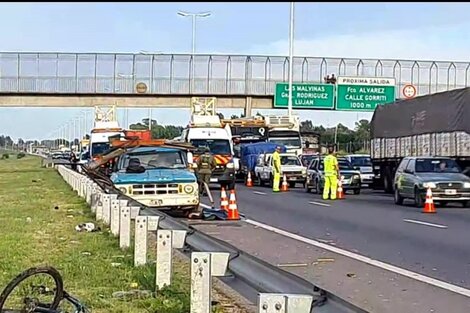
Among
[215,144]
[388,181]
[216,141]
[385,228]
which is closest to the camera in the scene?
[385,228]

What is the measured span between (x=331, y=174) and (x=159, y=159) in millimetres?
11328

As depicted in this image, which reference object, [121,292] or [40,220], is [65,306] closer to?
[121,292]

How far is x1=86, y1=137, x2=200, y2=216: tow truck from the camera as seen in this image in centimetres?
2170

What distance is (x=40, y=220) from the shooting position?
20.4 m

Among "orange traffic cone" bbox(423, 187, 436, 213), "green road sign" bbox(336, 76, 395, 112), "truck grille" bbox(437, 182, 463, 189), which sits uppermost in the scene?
"green road sign" bbox(336, 76, 395, 112)

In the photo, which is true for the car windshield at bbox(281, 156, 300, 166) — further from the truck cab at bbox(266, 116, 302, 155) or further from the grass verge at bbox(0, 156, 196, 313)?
the grass verge at bbox(0, 156, 196, 313)

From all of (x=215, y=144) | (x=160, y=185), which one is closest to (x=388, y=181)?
(x=215, y=144)

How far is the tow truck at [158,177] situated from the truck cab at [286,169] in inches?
837

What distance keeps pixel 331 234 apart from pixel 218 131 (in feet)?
76.8

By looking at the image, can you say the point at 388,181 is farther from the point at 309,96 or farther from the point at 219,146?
the point at 309,96

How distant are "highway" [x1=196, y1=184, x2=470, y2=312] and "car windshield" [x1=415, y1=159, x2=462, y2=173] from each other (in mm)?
1574

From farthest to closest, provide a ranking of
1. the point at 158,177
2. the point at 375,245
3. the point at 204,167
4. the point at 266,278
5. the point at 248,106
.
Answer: the point at 248,106 → the point at 204,167 → the point at 158,177 → the point at 375,245 → the point at 266,278

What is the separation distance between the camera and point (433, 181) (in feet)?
93.4

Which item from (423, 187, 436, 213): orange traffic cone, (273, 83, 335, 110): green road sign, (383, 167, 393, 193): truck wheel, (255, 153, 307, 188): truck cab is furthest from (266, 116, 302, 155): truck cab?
(423, 187, 436, 213): orange traffic cone
